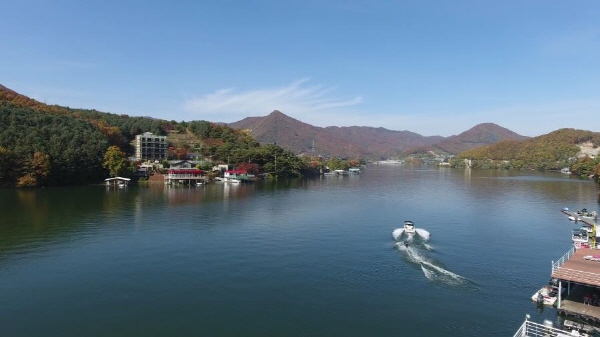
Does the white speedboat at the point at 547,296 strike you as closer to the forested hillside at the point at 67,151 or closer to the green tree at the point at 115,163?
the forested hillside at the point at 67,151

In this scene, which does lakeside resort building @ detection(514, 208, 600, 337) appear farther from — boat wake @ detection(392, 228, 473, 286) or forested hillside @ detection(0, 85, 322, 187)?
forested hillside @ detection(0, 85, 322, 187)

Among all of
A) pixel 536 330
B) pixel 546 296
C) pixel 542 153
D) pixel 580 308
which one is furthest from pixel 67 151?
pixel 542 153

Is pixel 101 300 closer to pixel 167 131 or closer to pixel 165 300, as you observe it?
pixel 165 300

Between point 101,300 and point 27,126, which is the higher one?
point 27,126

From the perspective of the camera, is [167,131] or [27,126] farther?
[167,131]

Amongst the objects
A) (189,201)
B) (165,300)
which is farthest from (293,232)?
(189,201)

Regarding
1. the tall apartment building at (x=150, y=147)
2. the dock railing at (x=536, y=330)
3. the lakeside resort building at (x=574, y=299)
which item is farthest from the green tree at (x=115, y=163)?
the dock railing at (x=536, y=330)

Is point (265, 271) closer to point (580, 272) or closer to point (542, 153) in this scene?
Result: point (580, 272)
